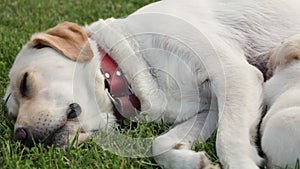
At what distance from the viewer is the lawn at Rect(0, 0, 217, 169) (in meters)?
Result: 3.35

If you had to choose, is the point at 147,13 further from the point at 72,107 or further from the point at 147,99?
the point at 72,107

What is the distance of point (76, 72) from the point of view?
3885 millimetres

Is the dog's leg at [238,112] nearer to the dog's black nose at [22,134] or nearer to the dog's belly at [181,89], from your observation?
the dog's belly at [181,89]

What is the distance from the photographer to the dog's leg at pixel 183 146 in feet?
11.0

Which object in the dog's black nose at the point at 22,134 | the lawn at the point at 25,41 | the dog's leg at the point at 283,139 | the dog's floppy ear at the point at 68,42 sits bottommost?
A: the lawn at the point at 25,41

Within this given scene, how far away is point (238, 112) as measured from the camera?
11.8ft

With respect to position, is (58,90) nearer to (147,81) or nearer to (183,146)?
(147,81)

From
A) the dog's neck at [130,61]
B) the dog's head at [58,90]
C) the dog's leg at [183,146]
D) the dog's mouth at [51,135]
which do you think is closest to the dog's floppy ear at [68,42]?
the dog's head at [58,90]

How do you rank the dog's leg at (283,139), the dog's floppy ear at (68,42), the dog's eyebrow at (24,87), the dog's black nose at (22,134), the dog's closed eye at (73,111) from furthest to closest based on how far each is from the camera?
the dog's floppy ear at (68,42) < the dog's eyebrow at (24,87) < the dog's closed eye at (73,111) < the dog's black nose at (22,134) < the dog's leg at (283,139)

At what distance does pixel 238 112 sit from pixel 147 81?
68 cm

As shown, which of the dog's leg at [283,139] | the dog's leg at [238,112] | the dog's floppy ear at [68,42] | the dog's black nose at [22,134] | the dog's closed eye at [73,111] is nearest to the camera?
the dog's leg at [283,139]

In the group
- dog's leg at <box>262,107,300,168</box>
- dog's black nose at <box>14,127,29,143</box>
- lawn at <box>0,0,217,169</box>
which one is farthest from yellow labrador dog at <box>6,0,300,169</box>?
dog's leg at <box>262,107,300,168</box>

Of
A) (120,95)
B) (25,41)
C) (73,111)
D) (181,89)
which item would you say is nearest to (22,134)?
(73,111)

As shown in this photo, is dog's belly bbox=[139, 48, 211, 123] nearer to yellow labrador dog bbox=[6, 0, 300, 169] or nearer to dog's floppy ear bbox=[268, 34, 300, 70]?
yellow labrador dog bbox=[6, 0, 300, 169]
